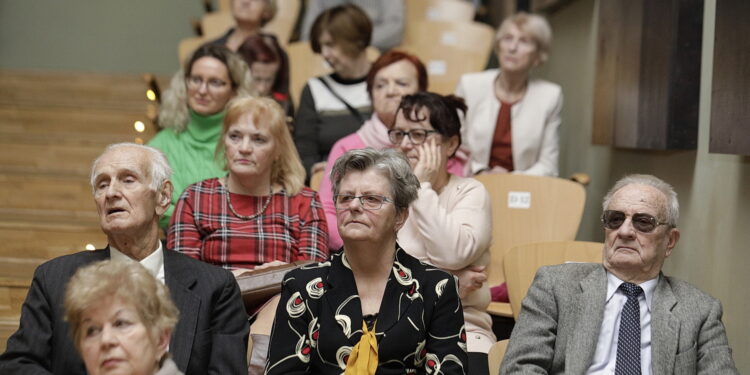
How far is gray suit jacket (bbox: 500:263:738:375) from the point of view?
8.88 ft

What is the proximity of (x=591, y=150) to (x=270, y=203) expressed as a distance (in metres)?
2.28

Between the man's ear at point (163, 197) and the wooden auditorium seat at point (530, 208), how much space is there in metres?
1.70

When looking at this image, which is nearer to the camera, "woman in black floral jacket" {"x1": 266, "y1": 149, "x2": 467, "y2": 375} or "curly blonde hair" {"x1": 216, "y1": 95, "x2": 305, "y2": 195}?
"woman in black floral jacket" {"x1": 266, "y1": 149, "x2": 467, "y2": 375}

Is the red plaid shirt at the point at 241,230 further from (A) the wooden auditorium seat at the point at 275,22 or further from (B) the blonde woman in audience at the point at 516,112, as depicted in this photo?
(A) the wooden auditorium seat at the point at 275,22

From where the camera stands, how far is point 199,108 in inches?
169

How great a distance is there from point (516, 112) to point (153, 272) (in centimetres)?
274

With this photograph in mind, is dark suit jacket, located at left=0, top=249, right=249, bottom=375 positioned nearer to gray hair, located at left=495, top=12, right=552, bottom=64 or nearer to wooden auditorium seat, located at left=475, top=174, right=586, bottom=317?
wooden auditorium seat, located at left=475, top=174, right=586, bottom=317

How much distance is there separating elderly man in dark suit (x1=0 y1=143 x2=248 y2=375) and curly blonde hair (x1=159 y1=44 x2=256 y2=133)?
55.9 inches

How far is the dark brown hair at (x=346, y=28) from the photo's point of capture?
16.6 ft

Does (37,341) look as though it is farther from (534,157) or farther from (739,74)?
(534,157)

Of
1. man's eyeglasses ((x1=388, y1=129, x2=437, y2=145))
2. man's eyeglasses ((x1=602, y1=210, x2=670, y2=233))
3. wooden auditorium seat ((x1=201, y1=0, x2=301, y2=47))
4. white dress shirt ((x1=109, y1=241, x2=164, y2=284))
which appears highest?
wooden auditorium seat ((x1=201, y1=0, x2=301, y2=47))

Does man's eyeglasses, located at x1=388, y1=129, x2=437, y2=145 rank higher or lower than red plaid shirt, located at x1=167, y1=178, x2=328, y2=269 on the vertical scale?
higher

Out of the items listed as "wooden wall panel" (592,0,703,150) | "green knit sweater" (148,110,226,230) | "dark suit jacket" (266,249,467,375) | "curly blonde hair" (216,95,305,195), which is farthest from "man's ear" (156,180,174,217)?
"wooden wall panel" (592,0,703,150)

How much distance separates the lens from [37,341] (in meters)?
2.57
